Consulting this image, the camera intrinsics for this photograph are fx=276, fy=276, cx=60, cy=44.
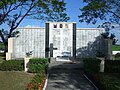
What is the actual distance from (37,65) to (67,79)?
284 cm

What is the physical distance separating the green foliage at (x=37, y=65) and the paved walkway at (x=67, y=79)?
0.80 metres

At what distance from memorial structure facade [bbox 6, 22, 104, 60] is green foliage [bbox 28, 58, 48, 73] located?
8849 mm

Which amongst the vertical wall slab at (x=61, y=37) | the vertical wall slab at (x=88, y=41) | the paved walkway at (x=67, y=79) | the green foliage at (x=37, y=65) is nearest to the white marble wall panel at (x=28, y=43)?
the vertical wall slab at (x=61, y=37)

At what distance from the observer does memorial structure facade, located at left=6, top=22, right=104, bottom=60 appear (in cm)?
2914

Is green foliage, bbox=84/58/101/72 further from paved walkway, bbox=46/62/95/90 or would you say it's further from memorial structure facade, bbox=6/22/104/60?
memorial structure facade, bbox=6/22/104/60

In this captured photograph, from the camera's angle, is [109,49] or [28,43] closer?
[109,49]

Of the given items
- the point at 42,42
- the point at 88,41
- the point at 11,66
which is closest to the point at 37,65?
the point at 11,66

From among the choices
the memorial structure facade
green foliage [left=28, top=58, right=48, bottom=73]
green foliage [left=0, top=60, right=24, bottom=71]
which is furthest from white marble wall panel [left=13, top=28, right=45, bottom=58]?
green foliage [left=28, top=58, right=48, bottom=73]

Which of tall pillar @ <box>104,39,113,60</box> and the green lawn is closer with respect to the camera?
the green lawn

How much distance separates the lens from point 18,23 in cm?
3141

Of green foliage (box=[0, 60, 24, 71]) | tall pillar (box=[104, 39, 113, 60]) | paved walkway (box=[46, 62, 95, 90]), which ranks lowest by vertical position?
paved walkway (box=[46, 62, 95, 90])

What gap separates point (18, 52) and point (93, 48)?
8363 mm

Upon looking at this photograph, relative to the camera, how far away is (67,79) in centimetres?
1773

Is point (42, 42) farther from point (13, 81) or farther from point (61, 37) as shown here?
point (13, 81)
